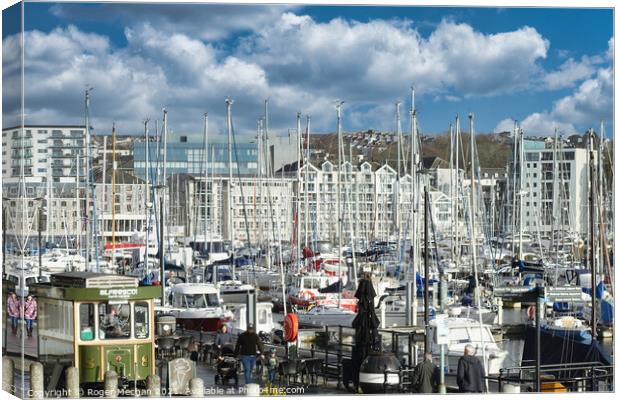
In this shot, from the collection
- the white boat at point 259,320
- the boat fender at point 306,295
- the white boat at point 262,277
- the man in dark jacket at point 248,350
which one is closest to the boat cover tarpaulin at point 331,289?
the boat fender at point 306,295

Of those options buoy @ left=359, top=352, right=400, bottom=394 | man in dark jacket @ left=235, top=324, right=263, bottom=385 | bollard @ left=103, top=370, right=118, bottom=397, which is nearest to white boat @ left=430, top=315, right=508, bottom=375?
man in dark jacket @ left=235, top=324, right=263, bottom=385

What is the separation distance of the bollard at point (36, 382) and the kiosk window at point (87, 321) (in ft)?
2.91

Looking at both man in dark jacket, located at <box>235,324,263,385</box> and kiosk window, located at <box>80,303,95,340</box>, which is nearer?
kiosk window, located at <box>80,303,95,340</box>

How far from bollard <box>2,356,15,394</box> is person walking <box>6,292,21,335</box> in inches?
31.8

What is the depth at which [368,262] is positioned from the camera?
205ft

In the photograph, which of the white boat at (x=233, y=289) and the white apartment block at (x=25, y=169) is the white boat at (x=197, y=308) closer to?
the white apartment block at (x=25, y=169)

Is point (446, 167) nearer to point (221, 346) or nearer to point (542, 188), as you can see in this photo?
point (542, 188)

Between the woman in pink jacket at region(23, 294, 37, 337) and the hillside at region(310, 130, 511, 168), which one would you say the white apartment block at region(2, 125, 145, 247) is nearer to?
the woman in pink jacket at region(23, 294, 37, 337)

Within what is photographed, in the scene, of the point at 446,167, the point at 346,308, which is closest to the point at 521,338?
the point at 346,308

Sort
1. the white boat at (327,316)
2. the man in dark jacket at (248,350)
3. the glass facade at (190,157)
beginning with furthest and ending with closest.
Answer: the glass facade at (190,157), the white boat at (327,316), the man in dark jacket at (248,350)

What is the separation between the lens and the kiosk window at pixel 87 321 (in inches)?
795

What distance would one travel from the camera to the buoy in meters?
20.6

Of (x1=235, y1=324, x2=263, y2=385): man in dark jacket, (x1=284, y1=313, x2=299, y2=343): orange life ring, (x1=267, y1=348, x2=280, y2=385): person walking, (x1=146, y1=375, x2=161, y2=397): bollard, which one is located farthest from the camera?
(x1=284, y1=313, x2=299, y2=343): orange life ring

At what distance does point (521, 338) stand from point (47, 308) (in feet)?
74.3
